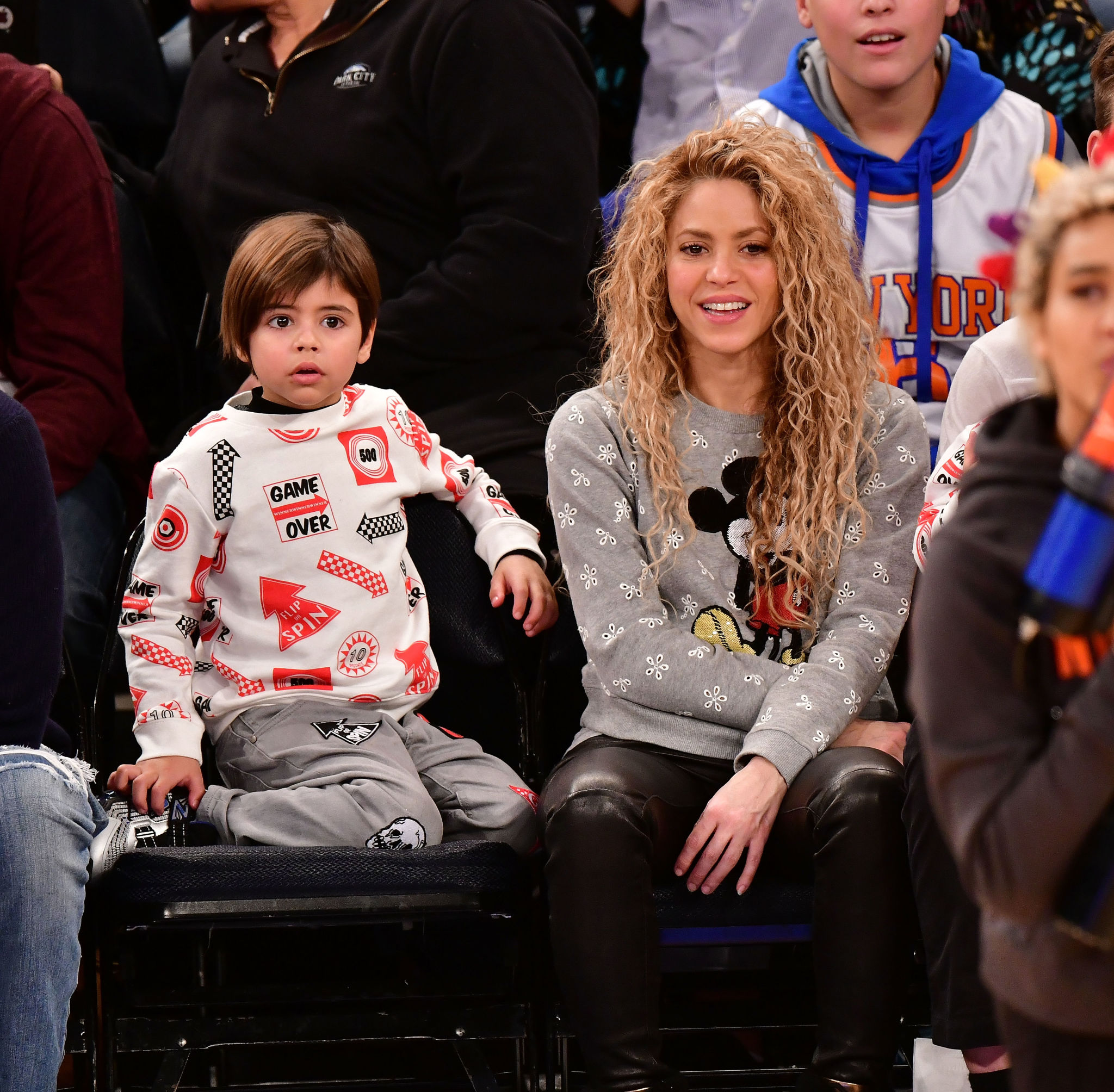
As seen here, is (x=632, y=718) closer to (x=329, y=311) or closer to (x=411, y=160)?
(x=329, y=311)

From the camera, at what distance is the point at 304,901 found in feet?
6.25

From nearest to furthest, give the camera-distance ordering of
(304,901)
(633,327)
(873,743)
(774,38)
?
(304,901) → (873,743) → (633,327) → (774,38)

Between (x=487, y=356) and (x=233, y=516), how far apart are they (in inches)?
25.7

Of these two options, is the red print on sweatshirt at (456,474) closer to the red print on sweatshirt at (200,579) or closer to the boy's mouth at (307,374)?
the boy's mouth at (307,374)

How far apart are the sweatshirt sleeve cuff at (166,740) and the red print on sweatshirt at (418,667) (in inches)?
12.6

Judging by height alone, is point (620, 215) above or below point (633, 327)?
above

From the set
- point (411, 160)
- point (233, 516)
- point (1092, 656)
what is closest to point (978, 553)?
point (1092, 656)

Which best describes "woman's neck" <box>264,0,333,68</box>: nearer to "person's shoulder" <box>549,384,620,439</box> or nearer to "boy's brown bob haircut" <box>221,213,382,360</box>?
"boy's brown bob haircut" <box>221,213,382,360</box>

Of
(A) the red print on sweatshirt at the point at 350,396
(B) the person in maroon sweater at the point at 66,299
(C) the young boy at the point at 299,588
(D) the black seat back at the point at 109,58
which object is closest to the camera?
(C) the young boy at the point at 299,588

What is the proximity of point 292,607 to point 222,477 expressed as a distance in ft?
0.72

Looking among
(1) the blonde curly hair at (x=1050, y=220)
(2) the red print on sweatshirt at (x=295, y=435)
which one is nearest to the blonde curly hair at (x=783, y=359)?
(2) the red print on sweatshirt at (x=295, y=435)

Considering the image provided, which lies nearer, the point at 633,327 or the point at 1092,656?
the point at 1092,656

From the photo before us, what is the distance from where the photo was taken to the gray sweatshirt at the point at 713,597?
78.5 inches

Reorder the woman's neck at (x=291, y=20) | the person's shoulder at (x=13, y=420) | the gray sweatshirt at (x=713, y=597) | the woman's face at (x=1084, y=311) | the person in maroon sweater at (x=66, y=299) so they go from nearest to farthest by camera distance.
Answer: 1. the woman's face at (x=1084, y=311)
2. the person's shoulder at (x=13, y=420)
3. the gray sweatshirt at (x=713, y=597)
4. the person in maroon sweater at (x=66, y=299)
5. the woman's neck at (x=291, y=20)
